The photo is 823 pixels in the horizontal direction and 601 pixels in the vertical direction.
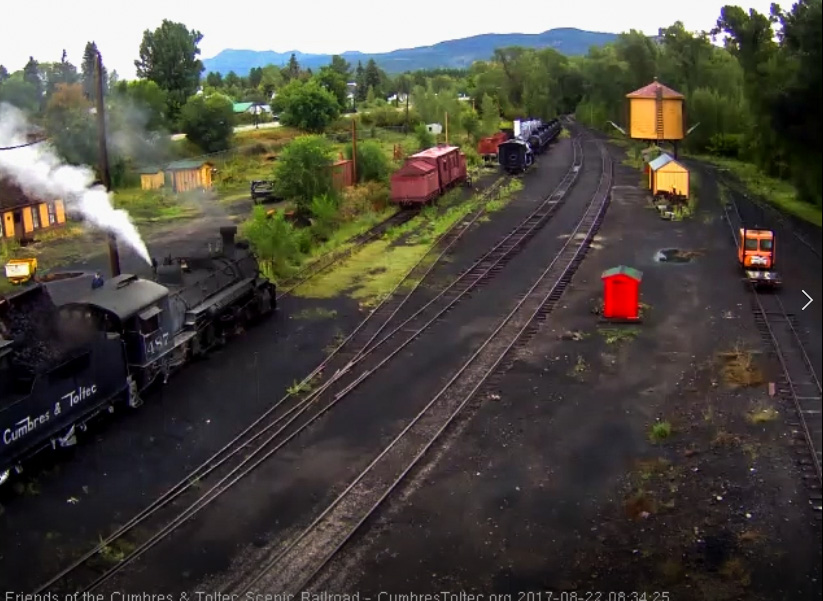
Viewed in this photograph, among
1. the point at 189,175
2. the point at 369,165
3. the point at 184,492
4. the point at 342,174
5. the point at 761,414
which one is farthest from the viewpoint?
the point at 189,175

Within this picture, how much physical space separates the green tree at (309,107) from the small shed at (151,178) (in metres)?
24.5

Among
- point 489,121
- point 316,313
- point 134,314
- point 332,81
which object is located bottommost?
point 316,313

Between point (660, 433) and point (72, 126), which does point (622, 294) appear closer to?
point (660, 433)

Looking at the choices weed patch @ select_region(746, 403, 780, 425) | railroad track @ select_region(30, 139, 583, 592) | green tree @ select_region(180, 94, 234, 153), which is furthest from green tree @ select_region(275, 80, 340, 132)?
weed patch @ select_region(746, 403, 780, 425)

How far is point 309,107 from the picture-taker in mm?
68312

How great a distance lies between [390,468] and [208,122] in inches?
1933

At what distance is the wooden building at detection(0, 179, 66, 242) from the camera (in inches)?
1275

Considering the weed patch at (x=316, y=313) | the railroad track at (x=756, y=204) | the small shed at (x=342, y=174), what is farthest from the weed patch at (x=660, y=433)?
the small shed at (x=342, y=174)

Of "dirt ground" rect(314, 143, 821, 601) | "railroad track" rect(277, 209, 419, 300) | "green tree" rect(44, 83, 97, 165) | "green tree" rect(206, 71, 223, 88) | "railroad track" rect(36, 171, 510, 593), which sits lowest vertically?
"dirt ground" rect(314, 143, 821, 601)

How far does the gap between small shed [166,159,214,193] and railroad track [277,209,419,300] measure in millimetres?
15972

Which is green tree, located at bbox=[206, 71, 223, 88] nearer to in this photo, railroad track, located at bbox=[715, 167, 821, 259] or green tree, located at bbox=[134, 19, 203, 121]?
green tree, located at bbox=[134, 19, 203, 121]

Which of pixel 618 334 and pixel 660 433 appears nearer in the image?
pixel 660 433

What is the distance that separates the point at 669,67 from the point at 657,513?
50043 mm

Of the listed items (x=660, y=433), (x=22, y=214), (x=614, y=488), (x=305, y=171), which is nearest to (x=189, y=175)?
(x=22, y=214)
